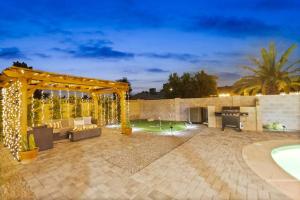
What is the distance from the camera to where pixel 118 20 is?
13.3 m

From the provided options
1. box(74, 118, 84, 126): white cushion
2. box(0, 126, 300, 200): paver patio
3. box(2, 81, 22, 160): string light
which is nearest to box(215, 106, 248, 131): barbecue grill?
box(0, 126, 300, 200): paver patio

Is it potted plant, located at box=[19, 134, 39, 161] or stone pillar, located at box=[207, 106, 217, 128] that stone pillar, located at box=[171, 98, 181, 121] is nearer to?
stone pillar, located at box=[207, 106, 217, 128]

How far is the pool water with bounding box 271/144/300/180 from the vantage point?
18.2 feet

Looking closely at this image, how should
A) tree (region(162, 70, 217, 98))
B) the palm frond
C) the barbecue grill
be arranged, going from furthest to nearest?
tree (region(162, 70, 217, 98))
the palm frond
the barbecue grill

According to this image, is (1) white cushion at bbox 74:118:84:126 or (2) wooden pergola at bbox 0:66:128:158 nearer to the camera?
(2) wooden pergola at bbox 0:66:128:158

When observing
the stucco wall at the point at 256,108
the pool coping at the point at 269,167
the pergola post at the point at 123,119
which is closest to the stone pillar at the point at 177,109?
the stucco wall at the point at 256,108

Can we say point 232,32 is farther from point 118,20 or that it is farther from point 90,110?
point 90,110

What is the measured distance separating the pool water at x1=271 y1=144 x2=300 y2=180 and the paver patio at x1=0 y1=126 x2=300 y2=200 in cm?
114

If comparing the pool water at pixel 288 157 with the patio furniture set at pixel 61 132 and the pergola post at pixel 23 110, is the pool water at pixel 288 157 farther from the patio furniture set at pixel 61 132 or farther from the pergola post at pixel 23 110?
the pergola post at pixel 23 110

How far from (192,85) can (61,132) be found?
16881 mm

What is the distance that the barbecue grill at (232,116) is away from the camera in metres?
9.60

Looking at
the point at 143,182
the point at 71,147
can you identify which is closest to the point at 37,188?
the point at 143,182

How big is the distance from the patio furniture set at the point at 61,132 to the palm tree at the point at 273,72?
12.0 m

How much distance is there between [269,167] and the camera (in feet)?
14.4
